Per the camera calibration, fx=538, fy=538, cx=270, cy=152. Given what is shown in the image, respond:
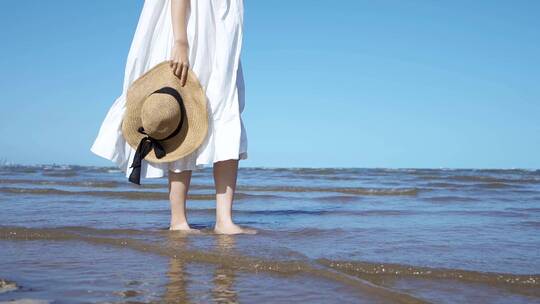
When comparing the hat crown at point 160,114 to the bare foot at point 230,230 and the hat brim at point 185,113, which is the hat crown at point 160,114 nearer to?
the hat brim at point 185,113

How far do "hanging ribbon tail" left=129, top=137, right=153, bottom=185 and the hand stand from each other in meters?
0.39

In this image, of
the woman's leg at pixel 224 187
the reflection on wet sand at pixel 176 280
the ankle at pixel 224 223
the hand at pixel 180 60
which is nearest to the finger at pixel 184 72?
the hand at pixel 180 60

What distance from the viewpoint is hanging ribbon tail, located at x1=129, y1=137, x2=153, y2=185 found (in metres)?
3.05

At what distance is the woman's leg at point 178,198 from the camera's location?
3129 millimetres

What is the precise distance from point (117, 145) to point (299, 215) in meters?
1.75

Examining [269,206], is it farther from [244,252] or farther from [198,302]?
[198,302]

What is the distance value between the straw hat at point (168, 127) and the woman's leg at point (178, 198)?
17 centimetres

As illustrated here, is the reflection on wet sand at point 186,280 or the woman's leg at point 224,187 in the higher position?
the woman's leg at point 224,187

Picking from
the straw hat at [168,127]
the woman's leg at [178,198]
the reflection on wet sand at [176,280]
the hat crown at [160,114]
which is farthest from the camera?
the woman's leg at [178,198]

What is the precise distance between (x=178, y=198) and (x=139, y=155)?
34 cm

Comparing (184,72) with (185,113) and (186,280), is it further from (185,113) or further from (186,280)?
(186,280)

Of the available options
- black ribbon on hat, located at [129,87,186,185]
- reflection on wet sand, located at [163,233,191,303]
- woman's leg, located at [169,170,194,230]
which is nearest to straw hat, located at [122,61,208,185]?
black ribbon on hat, located at [129,87,186,185]

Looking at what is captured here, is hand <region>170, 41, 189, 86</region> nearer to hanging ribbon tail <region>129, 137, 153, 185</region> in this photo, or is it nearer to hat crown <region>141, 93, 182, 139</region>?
hat crown <region>141, 93, 182, 139</region>

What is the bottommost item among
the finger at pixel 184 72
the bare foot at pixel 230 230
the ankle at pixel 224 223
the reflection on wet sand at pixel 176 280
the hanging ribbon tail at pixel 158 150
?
the reflection on wet sand at pixel 176 280
